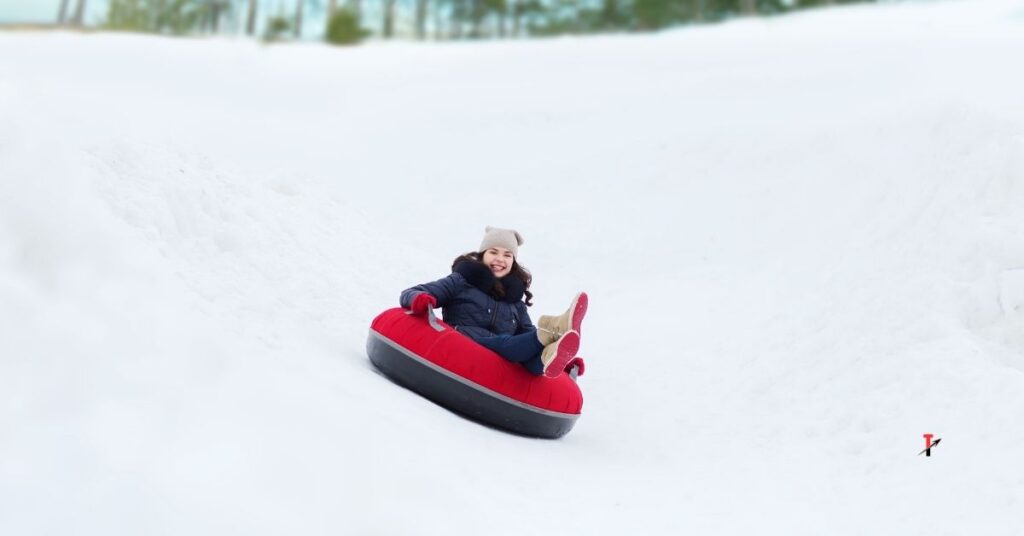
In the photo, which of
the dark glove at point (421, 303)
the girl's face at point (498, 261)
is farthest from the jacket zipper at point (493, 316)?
the dark glove at point (421, 303)

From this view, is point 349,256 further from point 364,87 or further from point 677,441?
point 364,87

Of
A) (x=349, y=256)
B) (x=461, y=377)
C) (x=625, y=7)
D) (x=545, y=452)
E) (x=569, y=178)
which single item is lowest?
(x=545, y=452)

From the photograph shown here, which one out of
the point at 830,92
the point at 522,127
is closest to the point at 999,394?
the point at 830,92

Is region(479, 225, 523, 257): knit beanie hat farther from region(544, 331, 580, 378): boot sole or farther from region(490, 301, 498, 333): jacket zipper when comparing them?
region(544, 331, 580, 378): boot sole

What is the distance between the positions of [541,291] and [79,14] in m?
19.8

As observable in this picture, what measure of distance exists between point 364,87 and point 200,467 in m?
14.5

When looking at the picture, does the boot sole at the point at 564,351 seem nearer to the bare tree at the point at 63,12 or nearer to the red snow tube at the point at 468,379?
the red snow tube at the point at 468,379

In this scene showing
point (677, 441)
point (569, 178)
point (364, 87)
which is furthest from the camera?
point (364, 87)

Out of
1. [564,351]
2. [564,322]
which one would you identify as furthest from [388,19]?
[564,351]

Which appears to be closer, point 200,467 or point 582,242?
point 200,467

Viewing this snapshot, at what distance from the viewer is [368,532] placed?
3.49 metres

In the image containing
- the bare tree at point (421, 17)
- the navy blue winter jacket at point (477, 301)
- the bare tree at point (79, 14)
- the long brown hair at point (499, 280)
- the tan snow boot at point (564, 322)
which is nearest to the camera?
the tan snow boot at point (564, 322)

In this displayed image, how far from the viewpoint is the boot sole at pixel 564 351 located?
5250 millimetres

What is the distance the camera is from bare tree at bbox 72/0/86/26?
78.6 ft
